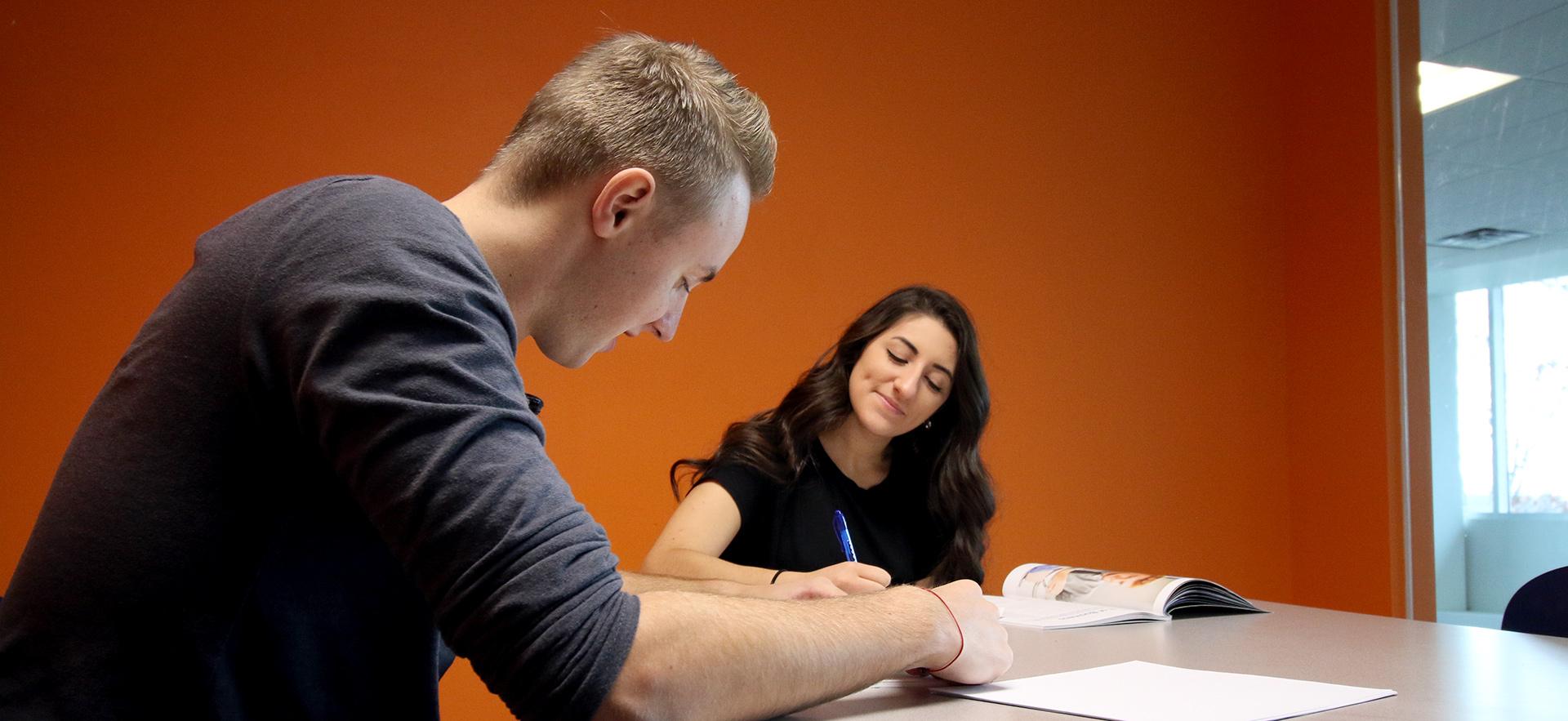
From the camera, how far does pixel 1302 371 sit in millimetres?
3727

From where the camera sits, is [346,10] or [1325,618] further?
[346,10]

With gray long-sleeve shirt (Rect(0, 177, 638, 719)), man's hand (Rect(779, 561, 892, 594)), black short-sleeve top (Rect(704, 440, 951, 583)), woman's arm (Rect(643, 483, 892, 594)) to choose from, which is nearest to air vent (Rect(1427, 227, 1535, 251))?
black short-sleeve top (Rect(704, 440, 951, 583))

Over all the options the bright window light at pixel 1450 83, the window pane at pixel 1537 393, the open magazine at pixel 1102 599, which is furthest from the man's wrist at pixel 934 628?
the bright window light at pixel 1450 83

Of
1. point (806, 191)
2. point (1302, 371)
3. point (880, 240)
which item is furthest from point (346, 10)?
point (1302, 371)

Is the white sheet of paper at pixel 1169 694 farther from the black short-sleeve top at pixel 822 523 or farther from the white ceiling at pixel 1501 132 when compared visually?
the white ceiling at pixel 1501 132

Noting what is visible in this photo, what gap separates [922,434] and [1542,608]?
1164 mm

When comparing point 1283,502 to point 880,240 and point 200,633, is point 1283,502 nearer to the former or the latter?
point 880,240

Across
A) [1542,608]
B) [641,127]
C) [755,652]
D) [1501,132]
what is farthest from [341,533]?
[1501,132]

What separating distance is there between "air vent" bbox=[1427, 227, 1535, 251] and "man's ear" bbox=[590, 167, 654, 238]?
3048 mm

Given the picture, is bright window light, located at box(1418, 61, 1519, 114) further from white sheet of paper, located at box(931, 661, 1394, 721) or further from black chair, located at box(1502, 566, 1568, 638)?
white sheet of paper, located at box(931, 661, 1394, 721)

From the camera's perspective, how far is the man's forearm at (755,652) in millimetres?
737

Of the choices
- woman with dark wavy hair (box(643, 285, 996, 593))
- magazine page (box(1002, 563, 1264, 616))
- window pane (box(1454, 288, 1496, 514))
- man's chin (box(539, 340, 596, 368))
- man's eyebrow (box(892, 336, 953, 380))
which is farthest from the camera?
window pane (box(1454, 288, 1496, 514))

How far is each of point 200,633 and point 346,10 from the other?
226cm

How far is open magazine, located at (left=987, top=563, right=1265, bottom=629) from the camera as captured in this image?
5.12 feet
